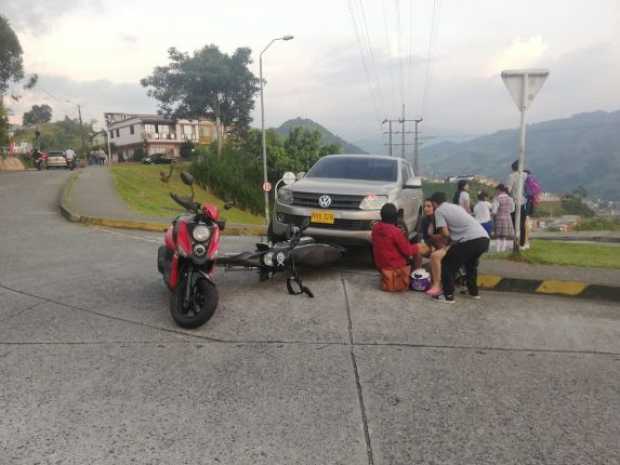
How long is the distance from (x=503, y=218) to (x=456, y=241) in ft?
14.2

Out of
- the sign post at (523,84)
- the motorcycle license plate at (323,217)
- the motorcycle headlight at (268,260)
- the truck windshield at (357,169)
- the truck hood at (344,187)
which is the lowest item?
the motorcycle headlight at (268,260)

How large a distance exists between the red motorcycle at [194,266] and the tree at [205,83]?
54.8m

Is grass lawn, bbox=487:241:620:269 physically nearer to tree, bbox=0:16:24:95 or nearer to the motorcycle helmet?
the motorcycle helmet

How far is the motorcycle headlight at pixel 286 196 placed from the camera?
24.1ft

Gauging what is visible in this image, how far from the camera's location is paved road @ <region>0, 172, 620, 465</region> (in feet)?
9.07

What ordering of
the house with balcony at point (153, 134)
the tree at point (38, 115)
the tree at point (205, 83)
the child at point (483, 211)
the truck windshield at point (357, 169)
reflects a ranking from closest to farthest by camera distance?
the truck windshield at point (357, 169) < the child at point (483, 211) < the tree at point (205, 83) < the house with balcony at point (153, 134) < the tree at point (38, 115)

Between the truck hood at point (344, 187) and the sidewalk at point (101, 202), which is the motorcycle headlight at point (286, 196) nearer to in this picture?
the truck hood at point (344, 187)

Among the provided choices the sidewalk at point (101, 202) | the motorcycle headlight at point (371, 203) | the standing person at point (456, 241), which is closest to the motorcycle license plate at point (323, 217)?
the motorcycle headlight at point (371, 203)

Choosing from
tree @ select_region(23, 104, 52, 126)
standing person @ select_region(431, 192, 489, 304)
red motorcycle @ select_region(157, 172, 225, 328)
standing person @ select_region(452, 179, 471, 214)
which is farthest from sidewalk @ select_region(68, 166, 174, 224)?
tree @ select_region(23, 104, 52, 126)

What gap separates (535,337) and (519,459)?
7.41ft

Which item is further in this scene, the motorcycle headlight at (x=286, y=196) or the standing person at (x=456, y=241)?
the motorcycle headlight at (x=286, y=196)

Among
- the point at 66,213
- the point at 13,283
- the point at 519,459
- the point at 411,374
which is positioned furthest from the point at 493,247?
the point at 66,213

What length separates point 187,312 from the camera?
15.4 ft

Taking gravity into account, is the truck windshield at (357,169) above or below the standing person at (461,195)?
above
